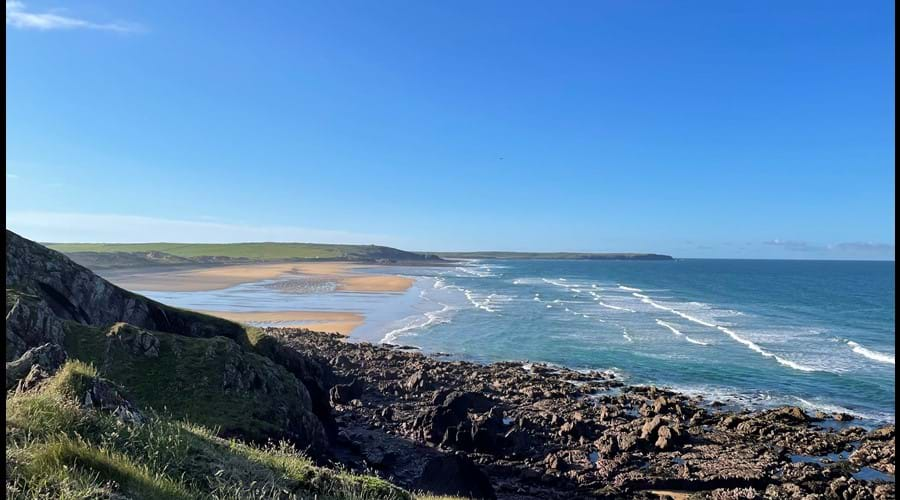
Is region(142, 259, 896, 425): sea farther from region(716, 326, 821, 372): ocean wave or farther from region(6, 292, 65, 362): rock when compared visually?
region(6, 292, 65, 362): rock

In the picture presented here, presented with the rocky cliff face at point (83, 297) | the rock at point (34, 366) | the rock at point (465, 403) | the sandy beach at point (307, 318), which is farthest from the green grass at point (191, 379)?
the sandy beach at point (307, 318)

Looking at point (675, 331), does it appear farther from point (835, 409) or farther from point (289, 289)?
point (289, 289)

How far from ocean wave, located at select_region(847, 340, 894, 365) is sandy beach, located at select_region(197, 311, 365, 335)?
47.7 metres

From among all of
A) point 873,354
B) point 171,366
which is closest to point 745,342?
point 873,354

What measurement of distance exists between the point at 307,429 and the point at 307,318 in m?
45.6

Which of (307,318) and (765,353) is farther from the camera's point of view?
(307,318)

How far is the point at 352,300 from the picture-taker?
84.4 m

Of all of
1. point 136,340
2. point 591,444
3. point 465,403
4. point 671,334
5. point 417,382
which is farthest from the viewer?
point 671,334

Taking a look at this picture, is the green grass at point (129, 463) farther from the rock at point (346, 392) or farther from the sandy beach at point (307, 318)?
the sandy beach at point (307, 318)

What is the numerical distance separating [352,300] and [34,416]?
256ft

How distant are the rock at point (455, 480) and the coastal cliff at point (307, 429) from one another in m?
0.07

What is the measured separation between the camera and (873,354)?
46.5 metres

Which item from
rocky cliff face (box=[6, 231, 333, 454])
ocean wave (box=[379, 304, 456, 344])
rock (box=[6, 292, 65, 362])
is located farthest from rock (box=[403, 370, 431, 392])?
rock (box=[6, 292, 65, 362])

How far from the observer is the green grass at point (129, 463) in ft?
19.8
